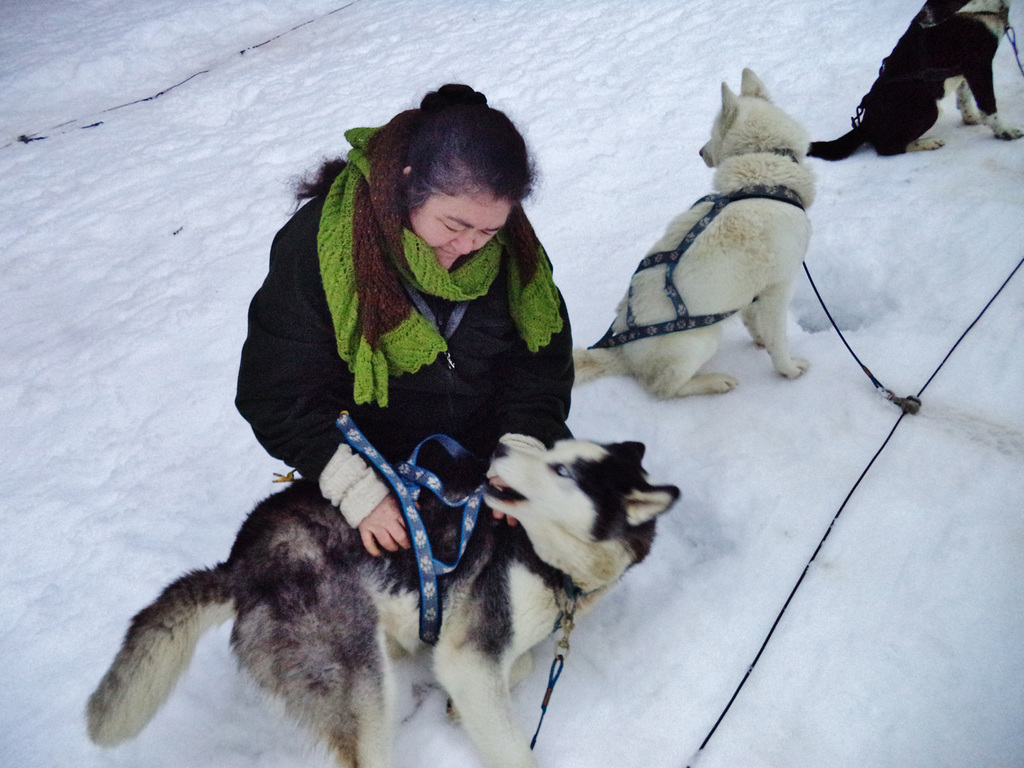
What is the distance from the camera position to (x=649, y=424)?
2.65 meters

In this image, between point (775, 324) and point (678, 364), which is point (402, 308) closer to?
point (678, 364)

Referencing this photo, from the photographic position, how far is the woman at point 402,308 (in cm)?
143

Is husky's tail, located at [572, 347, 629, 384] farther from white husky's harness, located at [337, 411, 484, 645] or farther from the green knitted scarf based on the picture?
white husky's harness, located at [337, 411, 484, 645]

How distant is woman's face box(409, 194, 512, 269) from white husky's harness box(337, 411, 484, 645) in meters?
0.59

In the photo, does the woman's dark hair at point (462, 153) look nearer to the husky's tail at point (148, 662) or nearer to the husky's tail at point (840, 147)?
the husky's tail at point (148, 662)

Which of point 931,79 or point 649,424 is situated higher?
point 931,79

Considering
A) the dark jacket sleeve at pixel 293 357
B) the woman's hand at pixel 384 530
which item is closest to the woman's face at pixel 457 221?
the dark jacket sleeve at pixel 293 357

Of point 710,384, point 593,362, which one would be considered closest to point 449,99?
point 593,362

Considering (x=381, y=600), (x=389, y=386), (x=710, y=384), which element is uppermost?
(x=389, y=386)

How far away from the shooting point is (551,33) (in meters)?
6.36

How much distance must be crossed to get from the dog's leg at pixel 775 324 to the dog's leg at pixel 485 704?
1868 mm

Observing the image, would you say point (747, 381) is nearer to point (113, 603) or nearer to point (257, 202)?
point (113, 603)

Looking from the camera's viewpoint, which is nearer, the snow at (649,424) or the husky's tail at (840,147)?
the snow at (649,424)

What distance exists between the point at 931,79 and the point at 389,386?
160 inches
